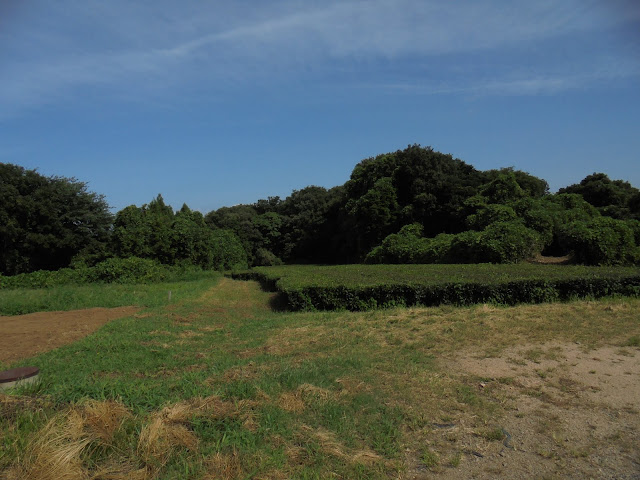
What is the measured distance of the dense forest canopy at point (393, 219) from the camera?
814 inches

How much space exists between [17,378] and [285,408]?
8.70 ft

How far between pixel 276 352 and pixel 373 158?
36052 millimetres

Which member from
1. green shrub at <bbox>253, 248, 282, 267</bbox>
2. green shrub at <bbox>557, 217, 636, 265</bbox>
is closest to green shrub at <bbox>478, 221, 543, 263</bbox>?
green shrub at <bbox>557, 217, 636, 265</bbox>

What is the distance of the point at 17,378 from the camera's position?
4.18m

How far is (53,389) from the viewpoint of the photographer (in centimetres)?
412

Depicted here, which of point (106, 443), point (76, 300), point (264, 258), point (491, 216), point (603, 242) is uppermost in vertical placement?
point (491, 216)

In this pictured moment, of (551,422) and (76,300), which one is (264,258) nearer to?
(76,300)

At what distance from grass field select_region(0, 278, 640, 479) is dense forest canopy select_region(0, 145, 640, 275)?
13.6 meters

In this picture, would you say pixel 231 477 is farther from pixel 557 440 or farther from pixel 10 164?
pixel 10 164

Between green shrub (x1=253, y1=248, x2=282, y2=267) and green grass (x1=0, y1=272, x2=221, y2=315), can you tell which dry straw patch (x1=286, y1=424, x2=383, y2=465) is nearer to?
green grass (x1=0, y1=272, x2=221, y2=315)

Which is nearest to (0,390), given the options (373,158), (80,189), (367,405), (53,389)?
(53,389)

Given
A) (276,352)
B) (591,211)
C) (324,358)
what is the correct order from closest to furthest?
(324,358) < (276,352) < (591,211)

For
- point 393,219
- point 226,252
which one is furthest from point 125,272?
point 393,219

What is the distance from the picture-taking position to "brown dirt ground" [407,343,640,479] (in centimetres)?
337
